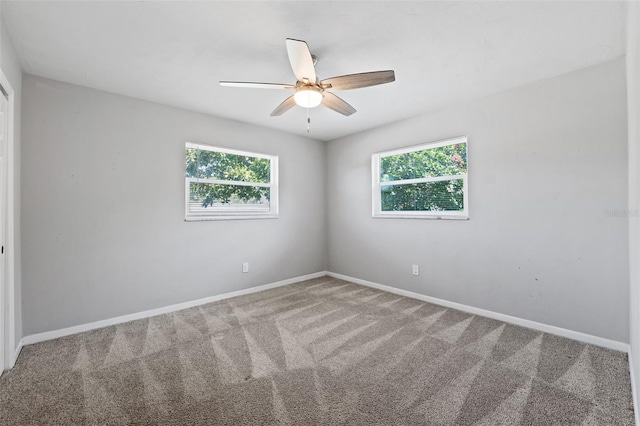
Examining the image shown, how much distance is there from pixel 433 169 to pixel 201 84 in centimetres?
272

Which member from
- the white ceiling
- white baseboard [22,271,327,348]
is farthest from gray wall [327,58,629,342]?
white baseboard [22,271,327,348]

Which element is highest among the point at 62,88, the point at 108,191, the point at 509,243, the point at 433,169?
the point at 62,88

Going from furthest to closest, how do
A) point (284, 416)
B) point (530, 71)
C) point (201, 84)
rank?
point (201, 84)
point (530, 71)
point (284, 416)

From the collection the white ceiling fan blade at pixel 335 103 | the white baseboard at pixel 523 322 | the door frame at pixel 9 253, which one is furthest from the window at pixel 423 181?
the door frame at pixel 9 253

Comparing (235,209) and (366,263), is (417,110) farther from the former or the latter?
(235,209)

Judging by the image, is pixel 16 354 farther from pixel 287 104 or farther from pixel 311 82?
pixel 311 82

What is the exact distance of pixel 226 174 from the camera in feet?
11.8

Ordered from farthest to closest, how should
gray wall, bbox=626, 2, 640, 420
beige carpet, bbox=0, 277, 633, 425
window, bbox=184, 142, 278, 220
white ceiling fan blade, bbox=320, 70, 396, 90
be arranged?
window, bbox=184, 142, 278, 220 → white ceiling fan blade, bbox=320, 70, 396, 90 → beige carpet, bbox=0, 277, 633, 425 → gray wall, bbox=626, 2, 640, 420

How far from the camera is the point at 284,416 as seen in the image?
1492 millimetres

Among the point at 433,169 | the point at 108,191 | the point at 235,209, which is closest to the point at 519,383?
the point at 433,169

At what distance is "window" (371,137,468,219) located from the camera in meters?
3.13

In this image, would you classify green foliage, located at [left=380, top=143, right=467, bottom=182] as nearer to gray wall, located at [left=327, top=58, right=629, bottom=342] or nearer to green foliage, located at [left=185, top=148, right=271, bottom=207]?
gray wall, located at [left=327, top=58, right=629, bottom=342]

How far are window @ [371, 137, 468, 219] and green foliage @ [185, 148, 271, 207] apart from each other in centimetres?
164

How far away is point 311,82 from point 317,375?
2076 mm
